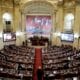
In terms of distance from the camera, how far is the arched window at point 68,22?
122ft

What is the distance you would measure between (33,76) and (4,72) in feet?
6.86

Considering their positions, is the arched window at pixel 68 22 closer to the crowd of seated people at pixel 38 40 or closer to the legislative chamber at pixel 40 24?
the legislative chamber at pixel 40 24

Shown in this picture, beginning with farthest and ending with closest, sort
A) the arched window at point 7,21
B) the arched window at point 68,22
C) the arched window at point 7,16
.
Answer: the arched window at point 68,22 < the arched window at point 7,21 < the arched window at point 7,16

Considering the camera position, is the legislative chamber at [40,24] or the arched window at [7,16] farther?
the arched window at [7,16]

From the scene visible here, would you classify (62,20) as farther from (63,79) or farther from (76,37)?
(63,79)

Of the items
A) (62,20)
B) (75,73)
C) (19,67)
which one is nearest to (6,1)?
(62,20)

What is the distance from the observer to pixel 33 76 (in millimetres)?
18484

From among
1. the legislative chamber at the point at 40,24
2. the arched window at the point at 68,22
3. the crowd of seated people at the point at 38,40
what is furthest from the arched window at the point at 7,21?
the arched window at the point at 68,22

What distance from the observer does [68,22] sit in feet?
124

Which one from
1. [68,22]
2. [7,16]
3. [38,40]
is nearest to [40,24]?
[38,40]

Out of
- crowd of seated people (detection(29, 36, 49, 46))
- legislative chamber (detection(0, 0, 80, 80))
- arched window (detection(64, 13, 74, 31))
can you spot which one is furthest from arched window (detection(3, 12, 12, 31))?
arched window (detection(64, 13, 74, 31))

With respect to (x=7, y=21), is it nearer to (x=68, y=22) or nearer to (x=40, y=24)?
(x=40, y=24)

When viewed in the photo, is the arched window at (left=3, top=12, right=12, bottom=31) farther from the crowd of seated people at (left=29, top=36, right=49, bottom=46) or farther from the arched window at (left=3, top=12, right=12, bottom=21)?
the crowd of seated people at (left=29, top=36, right=49, bottom=46)

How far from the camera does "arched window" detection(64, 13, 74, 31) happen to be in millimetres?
37281
